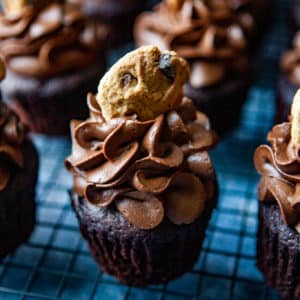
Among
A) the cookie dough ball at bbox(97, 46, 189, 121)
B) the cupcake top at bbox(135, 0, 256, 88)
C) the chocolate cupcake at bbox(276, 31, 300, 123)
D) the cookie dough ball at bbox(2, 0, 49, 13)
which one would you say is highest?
the cookie dough ball at bbox(97, 46, 189, 121)

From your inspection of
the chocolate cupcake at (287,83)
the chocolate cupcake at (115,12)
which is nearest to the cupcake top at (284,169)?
the chocolate cupcake at (287,83)

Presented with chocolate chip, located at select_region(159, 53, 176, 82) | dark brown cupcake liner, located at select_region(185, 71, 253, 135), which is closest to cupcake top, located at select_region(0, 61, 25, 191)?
chocolate chip, located at select_region(159, 53, 176, 82)

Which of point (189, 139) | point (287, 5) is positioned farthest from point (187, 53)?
point (287, 5)

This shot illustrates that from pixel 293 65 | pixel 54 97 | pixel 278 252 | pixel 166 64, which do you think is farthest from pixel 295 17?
pixel 278 252

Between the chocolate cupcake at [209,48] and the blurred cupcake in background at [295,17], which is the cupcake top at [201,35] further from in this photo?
the blurred cupcake in background at [295,17]

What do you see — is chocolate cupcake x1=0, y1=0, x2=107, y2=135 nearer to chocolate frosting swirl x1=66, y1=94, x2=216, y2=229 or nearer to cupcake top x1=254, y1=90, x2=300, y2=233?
chocolate frosting swirl x1=66, y1=94, x2=216, y2=229

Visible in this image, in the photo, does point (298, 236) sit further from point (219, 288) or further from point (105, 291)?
point (105, 291)

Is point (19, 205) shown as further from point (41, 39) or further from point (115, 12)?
point (115, 12)
